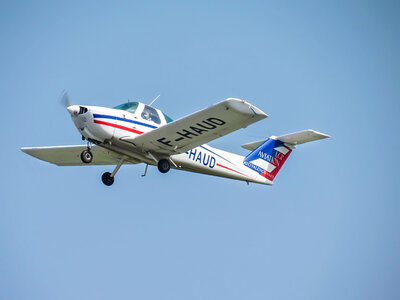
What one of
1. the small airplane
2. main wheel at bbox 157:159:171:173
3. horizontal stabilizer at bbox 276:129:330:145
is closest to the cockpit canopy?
the small airplane

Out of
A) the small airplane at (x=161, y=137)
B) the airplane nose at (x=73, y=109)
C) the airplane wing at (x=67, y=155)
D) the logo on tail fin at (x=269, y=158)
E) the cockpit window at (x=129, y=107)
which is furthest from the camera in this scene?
the logo on tail fin at (x=269, y=158)

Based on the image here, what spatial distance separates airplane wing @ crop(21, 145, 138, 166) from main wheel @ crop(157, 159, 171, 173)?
5.66 feet

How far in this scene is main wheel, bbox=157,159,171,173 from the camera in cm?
1545

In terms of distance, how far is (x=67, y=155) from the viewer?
1797 cm

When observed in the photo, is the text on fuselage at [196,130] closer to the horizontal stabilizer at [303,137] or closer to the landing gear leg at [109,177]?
the landing gear leg at [109,177]

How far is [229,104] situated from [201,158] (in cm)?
356

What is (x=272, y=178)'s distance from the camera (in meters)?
18.8

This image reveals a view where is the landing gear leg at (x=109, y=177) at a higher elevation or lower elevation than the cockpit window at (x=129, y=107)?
lower

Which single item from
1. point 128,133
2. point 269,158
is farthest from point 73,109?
point 269,158

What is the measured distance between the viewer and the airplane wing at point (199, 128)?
13.5 metres

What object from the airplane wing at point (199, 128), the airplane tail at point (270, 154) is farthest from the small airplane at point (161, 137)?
the airplane tail at point (270, 154)

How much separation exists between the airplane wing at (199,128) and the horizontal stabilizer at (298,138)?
10.7 ft

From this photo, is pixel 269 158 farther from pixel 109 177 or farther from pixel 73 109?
pixel 73 109

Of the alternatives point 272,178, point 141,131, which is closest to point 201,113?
point 141,131
